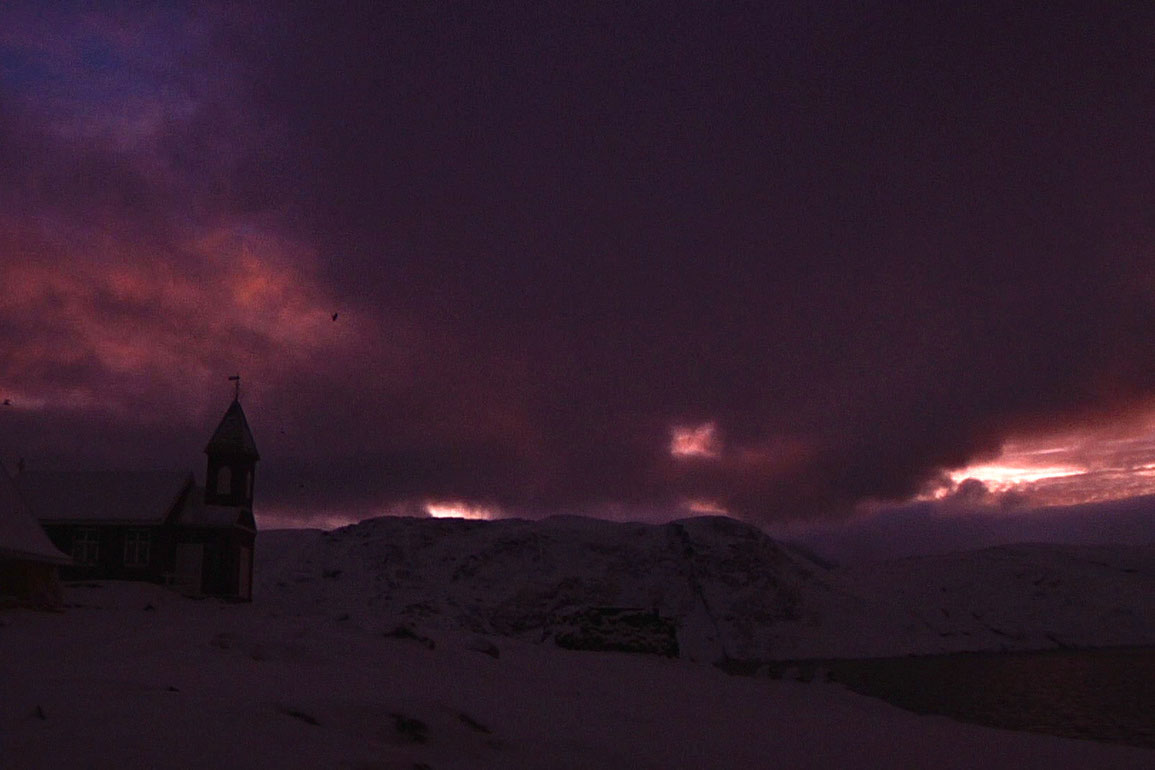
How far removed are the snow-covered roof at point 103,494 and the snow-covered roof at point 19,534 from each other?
53.7 ft

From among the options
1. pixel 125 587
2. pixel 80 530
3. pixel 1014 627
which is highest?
pixel 80 530

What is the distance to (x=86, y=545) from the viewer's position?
127 feet

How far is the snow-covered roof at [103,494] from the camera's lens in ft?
128

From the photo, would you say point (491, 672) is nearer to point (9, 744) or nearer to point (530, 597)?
point (9, 744)

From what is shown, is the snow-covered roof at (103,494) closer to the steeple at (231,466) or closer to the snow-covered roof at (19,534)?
the steeple at (231,466)

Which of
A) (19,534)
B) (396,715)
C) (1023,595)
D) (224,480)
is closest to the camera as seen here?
(396,715)

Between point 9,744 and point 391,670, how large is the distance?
622 cm

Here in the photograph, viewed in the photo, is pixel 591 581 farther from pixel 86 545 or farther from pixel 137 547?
pixel 86 545

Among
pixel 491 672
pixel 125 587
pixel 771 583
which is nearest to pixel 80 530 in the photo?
pixel 125 587

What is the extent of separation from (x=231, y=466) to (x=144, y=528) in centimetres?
596

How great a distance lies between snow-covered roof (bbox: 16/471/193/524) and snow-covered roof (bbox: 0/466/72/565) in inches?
645

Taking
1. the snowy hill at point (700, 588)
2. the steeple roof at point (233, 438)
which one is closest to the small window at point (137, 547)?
the steeple roof at point (233, 438)

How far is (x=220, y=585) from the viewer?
4019 centimetres

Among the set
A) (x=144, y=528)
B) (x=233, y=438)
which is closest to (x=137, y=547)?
(x=144, y=528)
